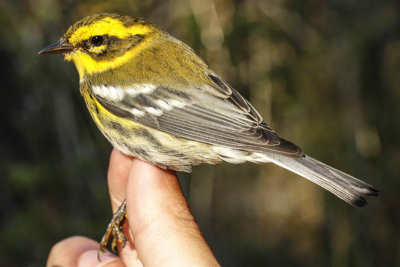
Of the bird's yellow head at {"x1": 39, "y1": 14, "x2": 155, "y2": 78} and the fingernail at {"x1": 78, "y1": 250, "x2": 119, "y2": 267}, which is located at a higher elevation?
the bird's yellow head at {"x1": 39, "y1": 14, "x2": 155, "y2": 78}

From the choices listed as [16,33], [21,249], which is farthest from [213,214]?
[16,33]

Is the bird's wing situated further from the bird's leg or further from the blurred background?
the blurred background

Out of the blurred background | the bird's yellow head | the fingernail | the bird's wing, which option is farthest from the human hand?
the blurred background

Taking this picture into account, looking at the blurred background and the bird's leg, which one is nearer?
the bird's leg

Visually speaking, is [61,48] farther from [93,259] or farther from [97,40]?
[93,259]

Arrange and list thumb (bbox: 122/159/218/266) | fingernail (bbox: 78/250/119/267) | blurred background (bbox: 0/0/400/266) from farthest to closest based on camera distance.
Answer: blurred background (bbox: 0/0/400/266) → fingernail (bbox: 78/250/119/267) → thumb (bbox: 122/159/218/266)

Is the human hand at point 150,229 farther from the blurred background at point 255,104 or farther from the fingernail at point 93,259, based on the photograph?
the blurred background at point 255,104

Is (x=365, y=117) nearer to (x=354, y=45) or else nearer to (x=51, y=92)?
(x=354, y=45)

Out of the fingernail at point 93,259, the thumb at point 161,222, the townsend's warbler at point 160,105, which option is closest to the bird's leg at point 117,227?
the townsend's warbler at point 160,105
